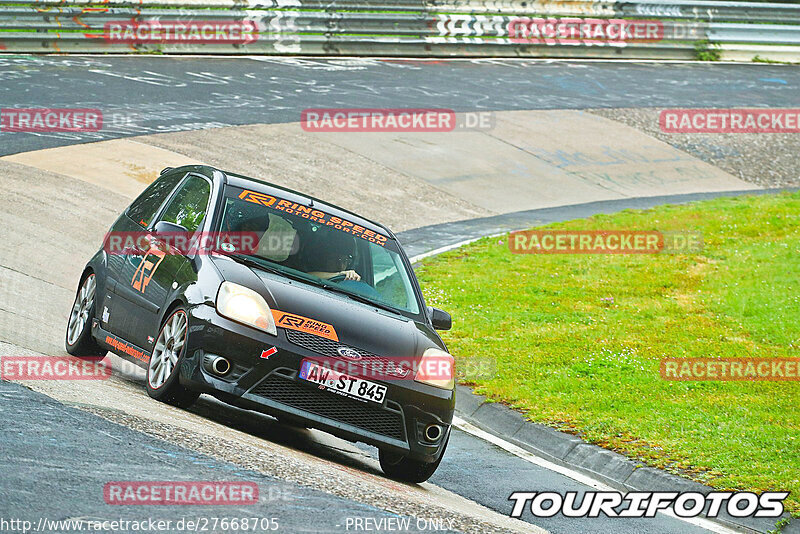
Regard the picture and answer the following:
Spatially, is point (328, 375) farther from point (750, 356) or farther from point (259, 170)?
point (259, 170)

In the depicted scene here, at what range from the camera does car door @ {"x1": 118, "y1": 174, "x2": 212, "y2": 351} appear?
Result: 25.9 ft

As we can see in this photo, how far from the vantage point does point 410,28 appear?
1049 inches

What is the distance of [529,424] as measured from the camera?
30.7 ft

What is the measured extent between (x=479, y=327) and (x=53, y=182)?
6.37m

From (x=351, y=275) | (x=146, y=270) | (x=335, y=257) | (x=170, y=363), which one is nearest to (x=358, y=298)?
(x=351, y=275)

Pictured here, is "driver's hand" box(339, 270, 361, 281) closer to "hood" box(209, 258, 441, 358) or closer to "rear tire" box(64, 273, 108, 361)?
"hood" box(209, 258, 441, 358)

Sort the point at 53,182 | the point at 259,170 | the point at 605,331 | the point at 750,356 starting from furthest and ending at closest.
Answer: the point at 259,170
the point at 53,182
the point at 605,331
the point at 750,356

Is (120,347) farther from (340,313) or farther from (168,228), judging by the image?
(340,313)

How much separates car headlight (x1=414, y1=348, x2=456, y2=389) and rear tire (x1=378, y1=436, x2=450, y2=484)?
403 mm

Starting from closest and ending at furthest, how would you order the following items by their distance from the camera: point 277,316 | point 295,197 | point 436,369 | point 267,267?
point 277,316, point 436,369, point 267,267, point 295,197

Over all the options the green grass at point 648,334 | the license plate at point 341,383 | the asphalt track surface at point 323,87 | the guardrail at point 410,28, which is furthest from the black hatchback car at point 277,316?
the guardrail at point 410,28

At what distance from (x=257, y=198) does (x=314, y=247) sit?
1.97 feet

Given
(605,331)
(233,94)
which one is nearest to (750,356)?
(605,331)

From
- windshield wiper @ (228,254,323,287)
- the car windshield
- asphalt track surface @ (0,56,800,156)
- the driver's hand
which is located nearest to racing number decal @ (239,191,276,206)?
the car windshield
